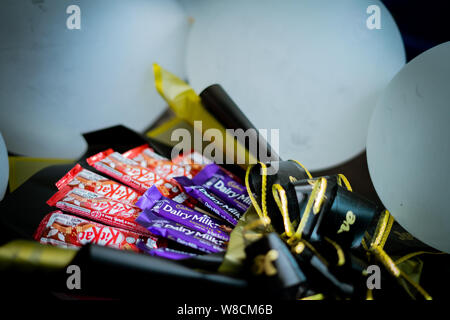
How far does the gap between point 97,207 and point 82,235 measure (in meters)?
0.07

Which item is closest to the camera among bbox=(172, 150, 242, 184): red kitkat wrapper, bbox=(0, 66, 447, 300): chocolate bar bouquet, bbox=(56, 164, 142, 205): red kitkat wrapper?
bbox=(0, 66, 447, 300): chocolate bar bouquet

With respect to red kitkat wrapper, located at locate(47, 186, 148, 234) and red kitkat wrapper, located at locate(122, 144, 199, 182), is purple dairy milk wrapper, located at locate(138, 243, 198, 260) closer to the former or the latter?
red kitkat wrapper, located at locate(47, 186, 148, 234)

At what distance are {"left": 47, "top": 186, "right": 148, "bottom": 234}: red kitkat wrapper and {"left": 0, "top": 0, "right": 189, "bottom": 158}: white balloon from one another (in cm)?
25

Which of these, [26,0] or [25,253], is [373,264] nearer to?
[25,253]

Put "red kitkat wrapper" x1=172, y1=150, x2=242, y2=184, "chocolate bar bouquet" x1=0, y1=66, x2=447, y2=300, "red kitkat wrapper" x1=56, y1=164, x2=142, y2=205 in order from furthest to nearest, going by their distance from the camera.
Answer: "red kitkat wrapper" x1=172, y1=150, x2=242, y2=184
"red kitkat wrapper" x1=56, y1=164, x2=142, y2=205
"chocolate bar bouquet" x1=0, y1=66, x2=447, y2=300

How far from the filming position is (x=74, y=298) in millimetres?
528

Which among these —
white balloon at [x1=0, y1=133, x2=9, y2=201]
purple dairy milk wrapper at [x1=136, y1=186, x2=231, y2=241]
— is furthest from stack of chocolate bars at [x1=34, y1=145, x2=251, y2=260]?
white balloon at [x1=0, y1=133, x2=9, y2=201]

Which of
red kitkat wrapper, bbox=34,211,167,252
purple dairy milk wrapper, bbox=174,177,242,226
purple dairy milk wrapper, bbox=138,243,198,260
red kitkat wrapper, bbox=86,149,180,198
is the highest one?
red kitkat wrapper, bbox=86,149,180,198

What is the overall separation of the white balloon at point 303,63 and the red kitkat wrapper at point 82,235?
16.6 inches

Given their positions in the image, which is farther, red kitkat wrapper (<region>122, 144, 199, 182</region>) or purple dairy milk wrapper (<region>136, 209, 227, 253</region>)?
red kitkat wrapper (<region>122, 144, 199, 182</region>)

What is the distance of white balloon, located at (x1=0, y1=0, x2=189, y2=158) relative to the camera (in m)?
0.71

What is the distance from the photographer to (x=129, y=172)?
0.76 metres

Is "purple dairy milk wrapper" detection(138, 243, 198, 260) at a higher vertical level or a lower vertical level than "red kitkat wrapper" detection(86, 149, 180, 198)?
lower

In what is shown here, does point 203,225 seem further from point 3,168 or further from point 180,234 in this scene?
point 3,168
